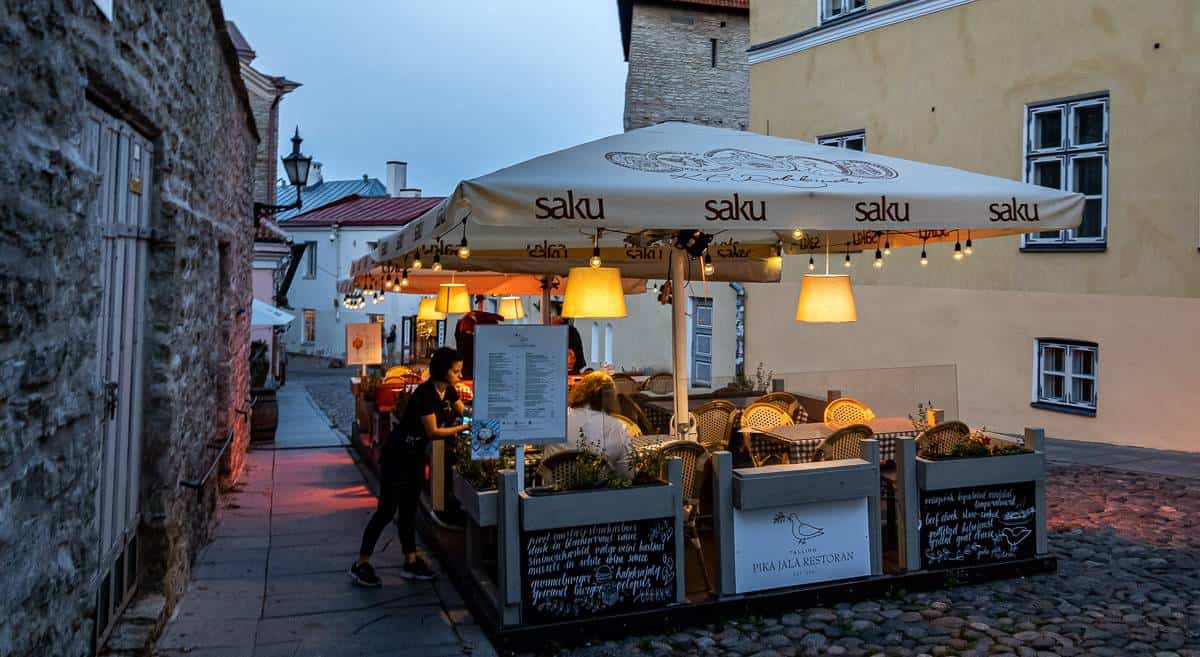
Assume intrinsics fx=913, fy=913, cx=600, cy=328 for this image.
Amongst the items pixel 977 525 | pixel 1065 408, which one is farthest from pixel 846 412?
pixel 1065 408

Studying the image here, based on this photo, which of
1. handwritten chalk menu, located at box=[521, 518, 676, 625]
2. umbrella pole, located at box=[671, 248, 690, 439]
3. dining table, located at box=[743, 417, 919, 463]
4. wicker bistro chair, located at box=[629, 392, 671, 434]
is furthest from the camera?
wicker bistro chair, located at box=[629, 392, 671, 434]

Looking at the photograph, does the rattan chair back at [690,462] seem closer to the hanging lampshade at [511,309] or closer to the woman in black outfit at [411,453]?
the woman in black outfit at [411,453]

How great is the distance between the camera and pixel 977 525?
634 cm

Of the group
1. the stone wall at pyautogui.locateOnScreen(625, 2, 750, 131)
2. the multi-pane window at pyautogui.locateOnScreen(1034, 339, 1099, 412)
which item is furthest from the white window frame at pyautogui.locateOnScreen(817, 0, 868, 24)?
the stone wall at pyautogui.locateOnScreen(625, 2, 750, 131)

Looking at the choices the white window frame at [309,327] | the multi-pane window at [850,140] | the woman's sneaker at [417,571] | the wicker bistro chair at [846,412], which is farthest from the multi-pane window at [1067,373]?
the white window frame at [309,327]

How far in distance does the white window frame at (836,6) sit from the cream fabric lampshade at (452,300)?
328 inches

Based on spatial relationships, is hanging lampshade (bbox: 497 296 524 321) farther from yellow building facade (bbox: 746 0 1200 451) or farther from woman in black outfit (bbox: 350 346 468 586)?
woman in black outfit (bbox: 350 346 468 586)

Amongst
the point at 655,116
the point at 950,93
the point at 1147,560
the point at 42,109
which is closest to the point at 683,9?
the point at 655,116

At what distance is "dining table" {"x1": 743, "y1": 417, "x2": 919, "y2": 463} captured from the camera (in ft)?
22.6

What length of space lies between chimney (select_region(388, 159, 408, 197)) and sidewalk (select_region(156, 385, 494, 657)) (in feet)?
131

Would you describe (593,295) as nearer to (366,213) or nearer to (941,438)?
(941,438)

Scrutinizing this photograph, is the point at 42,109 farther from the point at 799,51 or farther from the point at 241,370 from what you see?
the point at 799,51

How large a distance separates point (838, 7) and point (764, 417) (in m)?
10.7

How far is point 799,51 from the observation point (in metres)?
16.7
